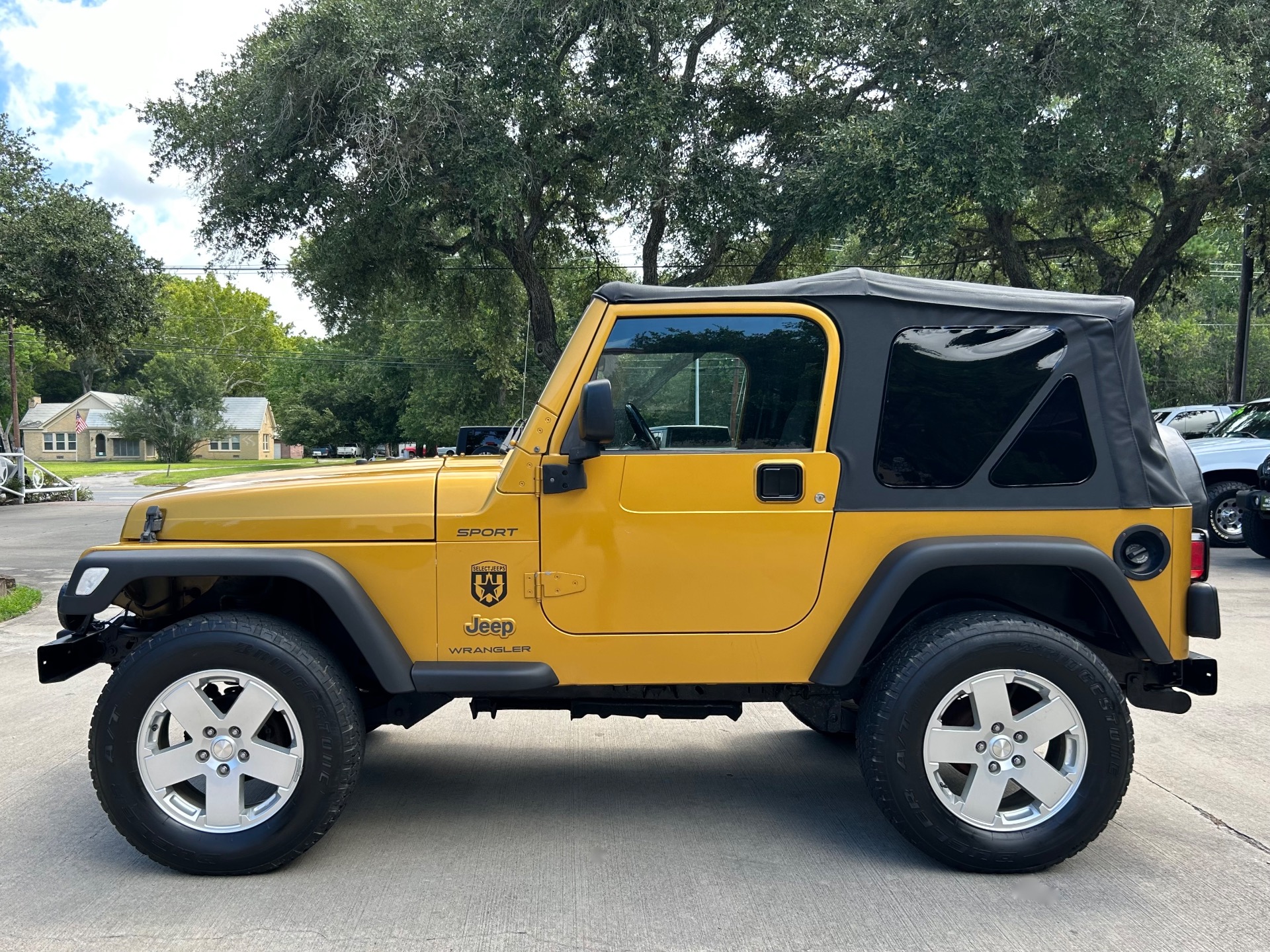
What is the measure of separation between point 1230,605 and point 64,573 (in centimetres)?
1238

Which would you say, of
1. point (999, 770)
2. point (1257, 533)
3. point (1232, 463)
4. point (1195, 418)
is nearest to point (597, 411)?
point (999, 770)

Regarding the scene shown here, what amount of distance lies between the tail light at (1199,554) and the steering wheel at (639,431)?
79.4 inches

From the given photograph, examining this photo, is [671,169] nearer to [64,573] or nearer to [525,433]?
[64,573]

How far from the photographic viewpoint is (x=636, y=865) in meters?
3.56

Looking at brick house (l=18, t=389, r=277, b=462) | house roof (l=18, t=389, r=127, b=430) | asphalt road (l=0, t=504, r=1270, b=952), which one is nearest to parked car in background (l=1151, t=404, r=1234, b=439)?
asphalt road (l=0, t=504, r=1270, b=952)

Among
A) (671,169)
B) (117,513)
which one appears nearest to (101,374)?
(117,513)

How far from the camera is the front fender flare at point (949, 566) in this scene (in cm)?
341

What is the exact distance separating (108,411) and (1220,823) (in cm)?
8532

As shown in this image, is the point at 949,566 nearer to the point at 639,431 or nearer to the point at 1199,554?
the point at 1199,554

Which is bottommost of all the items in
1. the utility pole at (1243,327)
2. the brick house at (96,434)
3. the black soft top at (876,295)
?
the brick house at (96,434)

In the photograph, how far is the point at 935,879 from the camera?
135 inches

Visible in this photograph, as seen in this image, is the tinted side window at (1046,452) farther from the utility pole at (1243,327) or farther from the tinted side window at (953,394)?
the utility pole at (1243,327)

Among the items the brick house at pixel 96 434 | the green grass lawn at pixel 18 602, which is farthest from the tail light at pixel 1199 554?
the brick house at pixel 96 434

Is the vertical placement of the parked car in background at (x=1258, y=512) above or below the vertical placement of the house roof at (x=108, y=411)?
below
